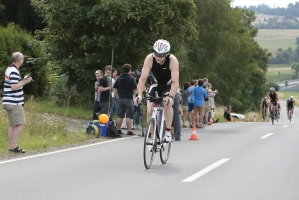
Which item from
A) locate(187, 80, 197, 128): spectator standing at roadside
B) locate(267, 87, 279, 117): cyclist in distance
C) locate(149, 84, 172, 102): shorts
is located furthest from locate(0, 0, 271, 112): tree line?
locate(149, 84, 172, 102): shorts

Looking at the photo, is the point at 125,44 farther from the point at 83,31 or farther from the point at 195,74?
the point at 195,74

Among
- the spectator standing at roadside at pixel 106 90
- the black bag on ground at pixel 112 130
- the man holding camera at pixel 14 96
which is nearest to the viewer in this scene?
the man holding camera at pixel 14 96

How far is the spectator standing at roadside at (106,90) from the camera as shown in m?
17.9

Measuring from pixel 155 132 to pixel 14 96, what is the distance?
10.8 ft

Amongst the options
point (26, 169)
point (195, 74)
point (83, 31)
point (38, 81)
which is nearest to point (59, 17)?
point (83, 31)

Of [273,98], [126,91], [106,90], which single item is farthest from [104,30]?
[273,98]

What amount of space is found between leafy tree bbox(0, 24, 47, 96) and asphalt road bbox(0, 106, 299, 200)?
16.0 meters

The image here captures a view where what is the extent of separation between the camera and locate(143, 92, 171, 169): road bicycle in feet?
32.6

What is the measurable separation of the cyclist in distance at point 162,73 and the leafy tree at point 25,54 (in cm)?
1883

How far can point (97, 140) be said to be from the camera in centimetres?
1587

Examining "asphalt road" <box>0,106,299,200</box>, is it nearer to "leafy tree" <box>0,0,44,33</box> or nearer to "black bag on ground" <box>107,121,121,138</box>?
"black bag on ground" <box>107,121,121,138</box>

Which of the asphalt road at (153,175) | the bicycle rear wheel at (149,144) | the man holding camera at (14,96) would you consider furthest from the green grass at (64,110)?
the bicycle rear wheel at (149,144)

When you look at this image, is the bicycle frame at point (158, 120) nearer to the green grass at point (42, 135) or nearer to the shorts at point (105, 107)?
the green grass at point (42, 135)

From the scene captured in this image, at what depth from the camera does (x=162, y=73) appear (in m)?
10.3
